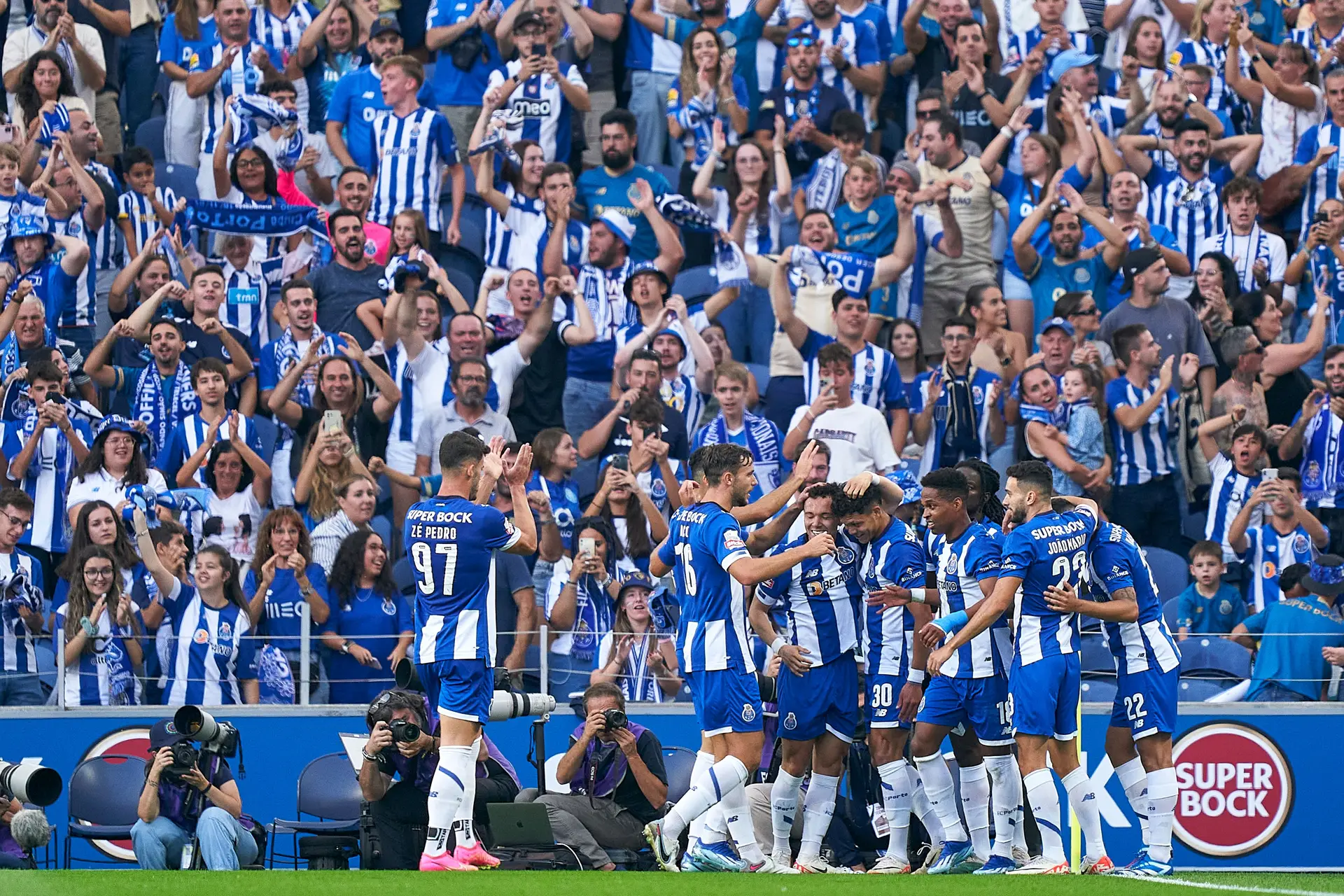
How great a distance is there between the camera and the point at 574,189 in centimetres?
1661

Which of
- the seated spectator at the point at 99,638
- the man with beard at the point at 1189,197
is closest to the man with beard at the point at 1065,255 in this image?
the man with beard at the point at 1189,197

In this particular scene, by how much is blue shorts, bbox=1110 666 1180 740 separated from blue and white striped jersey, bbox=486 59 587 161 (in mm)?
8943

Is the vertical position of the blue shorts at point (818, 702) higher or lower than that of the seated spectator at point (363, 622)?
lower

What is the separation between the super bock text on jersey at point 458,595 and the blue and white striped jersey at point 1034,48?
32.0 ft

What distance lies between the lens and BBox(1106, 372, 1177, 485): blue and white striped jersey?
15.0 m

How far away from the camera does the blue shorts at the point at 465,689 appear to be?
9797 mm

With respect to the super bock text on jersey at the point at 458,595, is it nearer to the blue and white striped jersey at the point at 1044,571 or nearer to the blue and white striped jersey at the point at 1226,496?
the blue and white striped jersey at the point at 1044,571

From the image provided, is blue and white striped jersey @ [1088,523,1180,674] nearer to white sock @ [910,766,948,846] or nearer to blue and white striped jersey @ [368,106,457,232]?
white sock @ [910,766,948,846]

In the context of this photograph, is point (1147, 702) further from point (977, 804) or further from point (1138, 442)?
point (1138, 442)

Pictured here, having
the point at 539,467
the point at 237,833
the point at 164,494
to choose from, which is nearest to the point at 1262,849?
the point at 539,467

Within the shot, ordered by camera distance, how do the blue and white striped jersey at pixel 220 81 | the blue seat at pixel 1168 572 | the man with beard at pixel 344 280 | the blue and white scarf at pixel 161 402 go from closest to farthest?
the blue seat at pixel 1168 572 → the blue and white scarf at pixel 161 402 → the man with beard at pixel 344 280 → the blue and white striped jersey at pixel 220 81

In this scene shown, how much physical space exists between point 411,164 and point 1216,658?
27.2 ft

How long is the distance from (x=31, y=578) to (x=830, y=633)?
252 inches

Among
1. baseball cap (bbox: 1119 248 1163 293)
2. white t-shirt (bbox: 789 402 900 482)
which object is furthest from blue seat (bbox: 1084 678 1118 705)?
baseball cap (bbox: 1119 248 1163 293)
